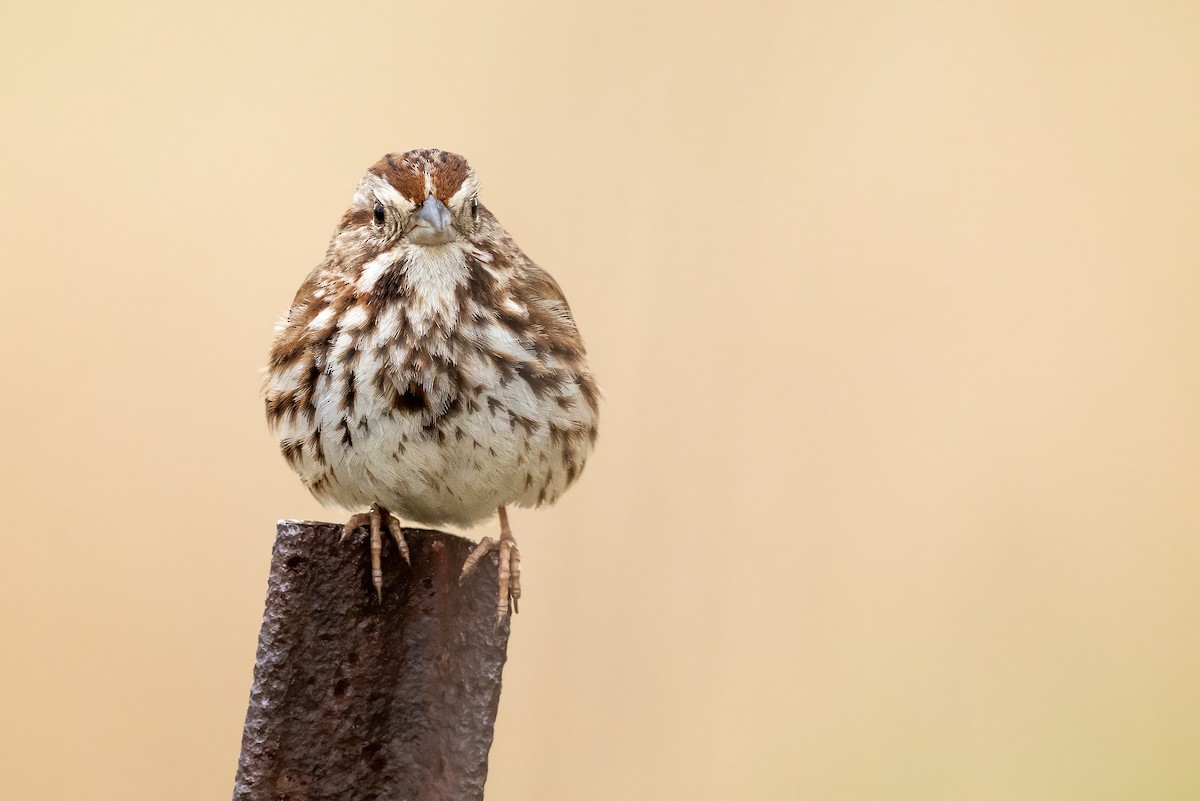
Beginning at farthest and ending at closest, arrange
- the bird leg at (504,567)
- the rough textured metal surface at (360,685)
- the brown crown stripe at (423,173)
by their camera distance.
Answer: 1. the brown crown stripe at (423,173)
2. the bird leg at (504,567)
3. the rough textured metal surface at (360,685)

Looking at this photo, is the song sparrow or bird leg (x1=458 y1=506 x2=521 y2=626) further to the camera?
the song sparrow

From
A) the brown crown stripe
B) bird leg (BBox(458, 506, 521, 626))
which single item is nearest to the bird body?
the brown crown stripe

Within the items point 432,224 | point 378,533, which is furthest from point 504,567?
point 432,224

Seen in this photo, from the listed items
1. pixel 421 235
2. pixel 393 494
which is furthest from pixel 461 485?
pixel 421 235

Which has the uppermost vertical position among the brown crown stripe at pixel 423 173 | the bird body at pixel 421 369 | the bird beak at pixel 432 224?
the brown crown stripe at pixel 423 173

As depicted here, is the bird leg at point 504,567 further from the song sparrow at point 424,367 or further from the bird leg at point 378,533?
the bird leg at point 378,533

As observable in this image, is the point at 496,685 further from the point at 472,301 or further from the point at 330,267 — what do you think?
the point at 330,267

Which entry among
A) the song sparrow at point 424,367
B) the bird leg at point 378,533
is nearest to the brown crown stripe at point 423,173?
the song sparrow at point 424,367

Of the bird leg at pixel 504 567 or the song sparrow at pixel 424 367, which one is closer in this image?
the bird leg at pixel 504 567

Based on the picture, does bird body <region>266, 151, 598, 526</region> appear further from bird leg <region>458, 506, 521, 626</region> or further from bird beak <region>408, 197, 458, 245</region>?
bird leg <region>458, 506, 521, 626</region>
